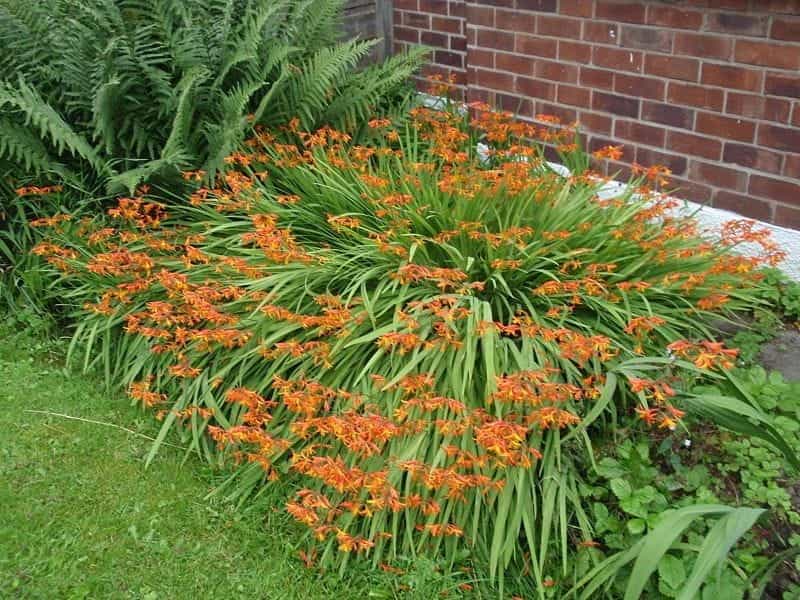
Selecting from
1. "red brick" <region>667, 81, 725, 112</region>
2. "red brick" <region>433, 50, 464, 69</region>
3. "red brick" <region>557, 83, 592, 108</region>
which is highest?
"red brick" <region>433, 50, 464, 69</region>

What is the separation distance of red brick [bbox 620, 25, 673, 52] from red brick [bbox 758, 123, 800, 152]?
592 mm

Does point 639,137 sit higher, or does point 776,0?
point 776,0

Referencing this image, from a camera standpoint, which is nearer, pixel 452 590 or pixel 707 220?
pixel 452 590

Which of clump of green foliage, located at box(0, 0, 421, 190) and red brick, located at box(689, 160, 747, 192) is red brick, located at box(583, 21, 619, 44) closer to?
red brick, located at box(689, 160, 747, 192)

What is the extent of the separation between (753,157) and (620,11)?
96cm

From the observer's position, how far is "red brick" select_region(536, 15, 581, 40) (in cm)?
438

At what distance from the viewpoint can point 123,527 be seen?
2.93 m

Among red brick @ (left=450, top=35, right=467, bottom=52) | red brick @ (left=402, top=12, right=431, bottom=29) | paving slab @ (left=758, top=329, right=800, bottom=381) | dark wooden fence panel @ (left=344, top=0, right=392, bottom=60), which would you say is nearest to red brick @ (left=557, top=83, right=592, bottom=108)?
red brick @ (left=450, top=35, right=467, bottom=52)

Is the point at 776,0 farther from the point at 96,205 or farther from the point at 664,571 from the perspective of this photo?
the point at 96,205

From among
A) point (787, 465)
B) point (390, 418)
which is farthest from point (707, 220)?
point (390, 418)

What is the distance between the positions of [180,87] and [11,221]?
1097 millimetres

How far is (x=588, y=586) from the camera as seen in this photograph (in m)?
2.54

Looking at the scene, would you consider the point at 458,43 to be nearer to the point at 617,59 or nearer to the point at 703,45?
the point at 617,59

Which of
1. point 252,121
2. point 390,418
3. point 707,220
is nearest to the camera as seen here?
point 390,418
